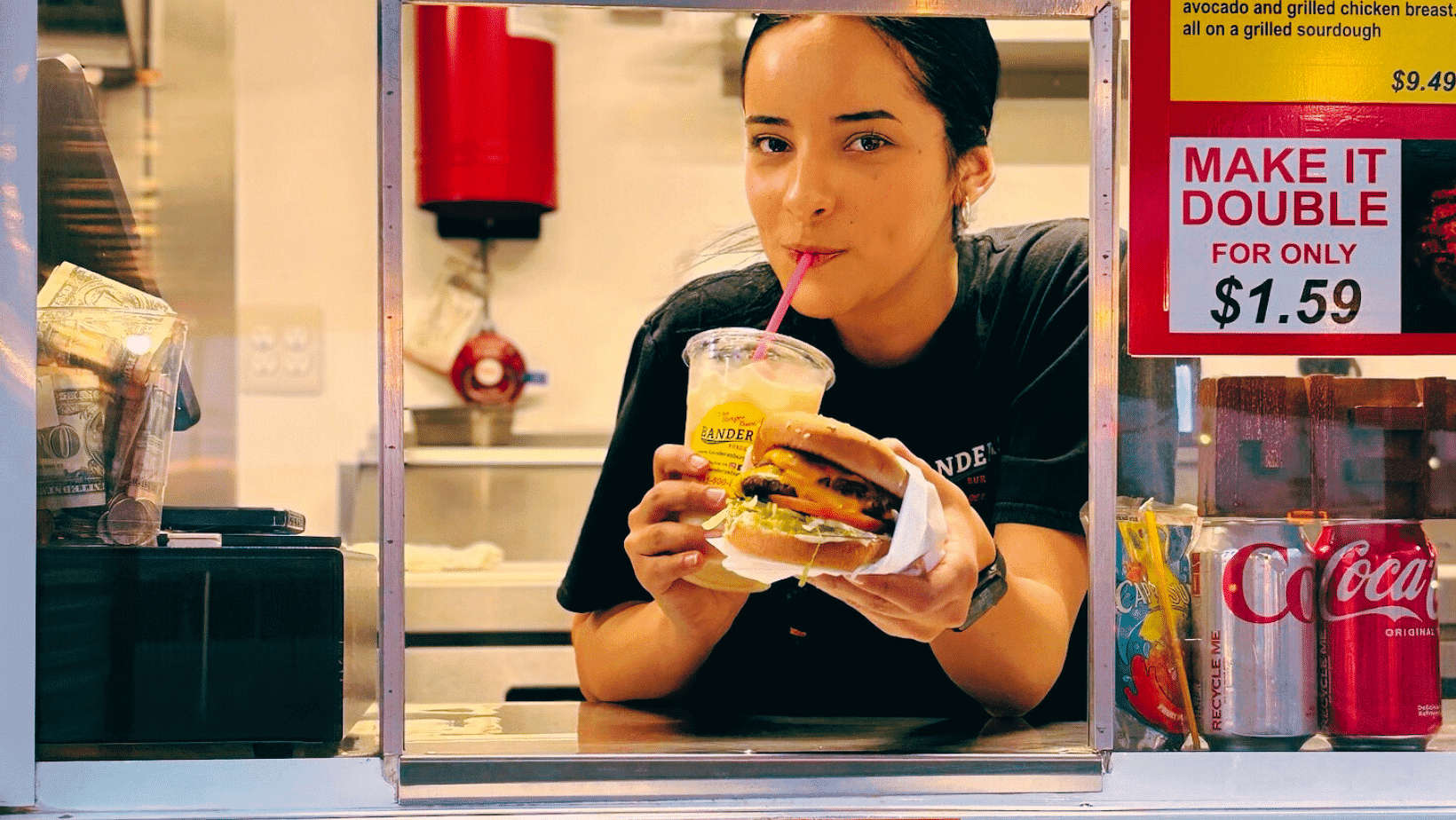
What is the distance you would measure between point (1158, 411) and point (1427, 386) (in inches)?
13.2

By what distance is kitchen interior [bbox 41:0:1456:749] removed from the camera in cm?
351

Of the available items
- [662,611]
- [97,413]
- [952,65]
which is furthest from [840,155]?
[97,413]

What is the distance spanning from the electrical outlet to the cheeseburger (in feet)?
8.29

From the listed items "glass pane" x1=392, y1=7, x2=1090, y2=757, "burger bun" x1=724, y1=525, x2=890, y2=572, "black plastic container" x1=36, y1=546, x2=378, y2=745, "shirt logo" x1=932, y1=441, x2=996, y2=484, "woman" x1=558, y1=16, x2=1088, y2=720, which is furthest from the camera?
"glass pane" x1=392, y1=7, x2=1090, y2=757

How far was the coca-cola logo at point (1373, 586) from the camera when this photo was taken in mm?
1578

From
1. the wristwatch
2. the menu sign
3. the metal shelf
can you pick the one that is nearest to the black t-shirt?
the wristwatch

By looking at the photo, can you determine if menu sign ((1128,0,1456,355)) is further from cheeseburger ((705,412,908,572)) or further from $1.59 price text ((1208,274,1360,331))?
cheeseburger ((705,412,908,572))

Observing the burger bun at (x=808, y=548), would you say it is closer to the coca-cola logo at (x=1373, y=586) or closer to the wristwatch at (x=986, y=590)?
the wristwatch at (x=986, y=590)

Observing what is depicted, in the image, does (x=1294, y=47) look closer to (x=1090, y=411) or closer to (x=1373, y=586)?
(x=1090, y=411)

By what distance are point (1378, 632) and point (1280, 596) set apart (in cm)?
12

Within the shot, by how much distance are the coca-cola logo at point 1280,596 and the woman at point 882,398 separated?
0.92 ft

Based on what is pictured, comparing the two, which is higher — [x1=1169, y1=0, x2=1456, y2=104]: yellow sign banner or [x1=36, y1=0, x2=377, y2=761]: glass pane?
[x1=1169, y1=0, x2=1456, y2=104]: yellow sign banner

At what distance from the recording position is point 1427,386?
1.67 meters

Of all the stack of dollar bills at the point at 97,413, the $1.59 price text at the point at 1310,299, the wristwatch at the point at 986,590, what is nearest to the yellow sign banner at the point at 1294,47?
the $1.59 price text at the point at 1310,299
